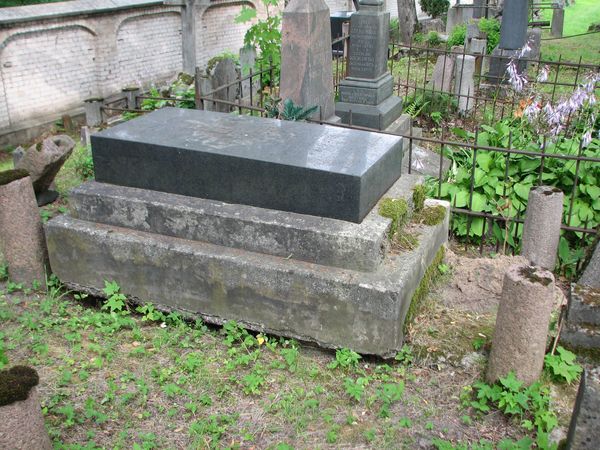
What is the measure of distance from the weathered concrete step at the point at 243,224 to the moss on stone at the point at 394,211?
6cm

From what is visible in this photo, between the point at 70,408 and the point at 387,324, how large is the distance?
5.86ft

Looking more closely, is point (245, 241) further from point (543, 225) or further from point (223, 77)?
point (223, 77)

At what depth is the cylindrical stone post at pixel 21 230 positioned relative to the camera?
14.8ft

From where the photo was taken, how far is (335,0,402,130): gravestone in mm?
7918

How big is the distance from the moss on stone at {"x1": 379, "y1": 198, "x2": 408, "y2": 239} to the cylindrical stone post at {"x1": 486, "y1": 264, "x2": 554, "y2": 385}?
2.78 feet

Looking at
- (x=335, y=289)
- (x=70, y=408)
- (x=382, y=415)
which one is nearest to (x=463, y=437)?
(x=382, y=415)

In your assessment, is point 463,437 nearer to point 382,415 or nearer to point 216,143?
point 382,415

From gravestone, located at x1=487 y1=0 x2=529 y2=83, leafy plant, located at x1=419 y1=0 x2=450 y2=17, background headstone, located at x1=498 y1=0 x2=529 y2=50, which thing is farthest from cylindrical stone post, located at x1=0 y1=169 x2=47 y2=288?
leafy plant, located at x1=419 y1=0 x2=450 y2=17

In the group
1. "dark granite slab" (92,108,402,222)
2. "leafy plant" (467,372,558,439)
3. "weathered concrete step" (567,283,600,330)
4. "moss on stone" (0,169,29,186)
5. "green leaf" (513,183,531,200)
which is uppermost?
"dark granite slab" (92,108,402,222)

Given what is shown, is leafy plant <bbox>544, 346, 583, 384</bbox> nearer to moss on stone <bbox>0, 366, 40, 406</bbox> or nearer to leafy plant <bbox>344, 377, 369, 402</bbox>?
leafy plant <bbox>344, 377, 369, 402</bbox>

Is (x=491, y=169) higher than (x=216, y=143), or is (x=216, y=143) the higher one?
(x=216, y=143)

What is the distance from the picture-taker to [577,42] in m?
17.6

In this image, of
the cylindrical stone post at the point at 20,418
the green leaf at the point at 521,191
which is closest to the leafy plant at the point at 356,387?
the cylindrical stone post at the point at 20,418

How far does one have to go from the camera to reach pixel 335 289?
12.5 feet
